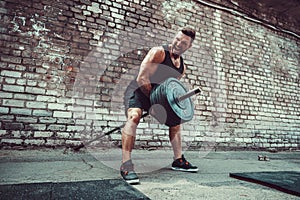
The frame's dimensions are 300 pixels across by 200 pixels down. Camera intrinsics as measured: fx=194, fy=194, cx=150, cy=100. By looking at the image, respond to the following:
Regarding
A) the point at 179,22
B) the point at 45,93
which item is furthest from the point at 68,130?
the point at 179,22

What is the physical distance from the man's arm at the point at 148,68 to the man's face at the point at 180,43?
0.60 ft

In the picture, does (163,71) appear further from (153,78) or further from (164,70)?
(153,78)

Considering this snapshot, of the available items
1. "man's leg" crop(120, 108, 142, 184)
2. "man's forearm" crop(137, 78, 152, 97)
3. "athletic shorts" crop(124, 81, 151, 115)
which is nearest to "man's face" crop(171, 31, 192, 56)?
"man's forearm" crop(137, 78, 152, 97)

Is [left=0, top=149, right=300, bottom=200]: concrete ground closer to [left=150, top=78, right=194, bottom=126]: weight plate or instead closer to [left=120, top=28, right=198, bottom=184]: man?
[left=120, top=28, right=198, bottom=184]: man

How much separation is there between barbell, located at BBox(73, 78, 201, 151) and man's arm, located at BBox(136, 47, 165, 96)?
0.10 m

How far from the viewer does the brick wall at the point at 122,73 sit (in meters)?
2.79

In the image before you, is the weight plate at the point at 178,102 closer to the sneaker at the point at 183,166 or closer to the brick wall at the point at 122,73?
Answer: the sneaker at the point at 183,166

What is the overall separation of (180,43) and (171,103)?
73 cm

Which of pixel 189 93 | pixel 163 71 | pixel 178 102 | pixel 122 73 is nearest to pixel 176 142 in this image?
pixel 178 102

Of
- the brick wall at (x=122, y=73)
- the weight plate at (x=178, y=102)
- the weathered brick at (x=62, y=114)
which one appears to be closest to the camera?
the weight plate at (x=178, y=102)

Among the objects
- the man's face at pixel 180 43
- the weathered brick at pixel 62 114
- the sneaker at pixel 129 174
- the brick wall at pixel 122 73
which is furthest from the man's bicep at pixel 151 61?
the weathered brick at pixel 62 114

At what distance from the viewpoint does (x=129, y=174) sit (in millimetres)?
1686

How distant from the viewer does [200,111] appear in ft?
13.2

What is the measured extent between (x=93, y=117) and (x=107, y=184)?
5.81 ft
